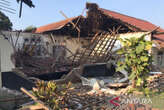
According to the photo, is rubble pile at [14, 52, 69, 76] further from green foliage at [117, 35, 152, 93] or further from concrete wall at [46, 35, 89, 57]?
green foliage at [117, 35, 152, 93]

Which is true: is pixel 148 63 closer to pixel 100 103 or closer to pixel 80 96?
pixel 100 103

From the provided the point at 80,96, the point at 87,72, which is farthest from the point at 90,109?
the point at 87,72

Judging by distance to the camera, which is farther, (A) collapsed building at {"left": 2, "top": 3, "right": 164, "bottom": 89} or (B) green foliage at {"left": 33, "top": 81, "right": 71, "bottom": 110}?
(A) collapsed building at {"left": 2, "top": 3, "right": 164, "bottom": 89}

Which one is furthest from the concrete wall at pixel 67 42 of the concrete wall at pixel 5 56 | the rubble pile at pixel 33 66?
the concrete wall at pixel 5 56

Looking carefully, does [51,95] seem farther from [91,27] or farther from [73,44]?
[73,44]

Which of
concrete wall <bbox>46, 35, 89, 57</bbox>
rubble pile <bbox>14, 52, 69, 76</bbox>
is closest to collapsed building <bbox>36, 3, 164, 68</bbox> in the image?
concrete wall <bbox>46, 35, 89, 57</bbox>

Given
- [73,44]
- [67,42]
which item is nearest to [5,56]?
[67,42]

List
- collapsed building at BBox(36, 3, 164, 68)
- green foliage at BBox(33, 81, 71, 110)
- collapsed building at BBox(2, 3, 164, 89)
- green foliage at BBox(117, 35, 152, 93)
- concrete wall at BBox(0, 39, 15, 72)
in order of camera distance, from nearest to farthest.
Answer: green foliage at BBox(33, 81, 71, 110)
green foliage at BBox(117, 35, 152, 93)
concrete wall at BBox(0, 39, 15, 72)
collapsed building at BBox(2, 3, 164, 89)
collapsed building at BBox(36, 3, 164, 68)

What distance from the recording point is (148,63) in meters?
6.27

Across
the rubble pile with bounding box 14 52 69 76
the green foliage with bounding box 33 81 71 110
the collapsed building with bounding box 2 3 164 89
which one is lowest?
the green foliage with bounding box 33 81 71 110

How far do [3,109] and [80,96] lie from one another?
2.89 meters

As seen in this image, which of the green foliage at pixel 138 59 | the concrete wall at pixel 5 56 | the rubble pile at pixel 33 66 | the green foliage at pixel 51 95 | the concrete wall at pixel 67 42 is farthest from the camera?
the concrete wall at pixel 67 42

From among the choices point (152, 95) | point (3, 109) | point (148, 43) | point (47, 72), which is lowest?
point (3, 109)

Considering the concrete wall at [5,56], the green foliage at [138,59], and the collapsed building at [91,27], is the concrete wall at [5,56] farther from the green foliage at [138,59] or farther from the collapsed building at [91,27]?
the green foliage at [138,59]
